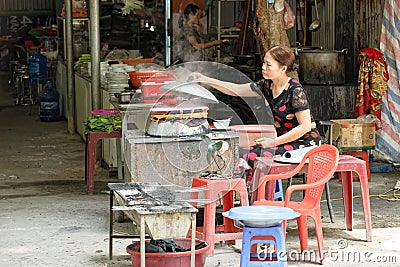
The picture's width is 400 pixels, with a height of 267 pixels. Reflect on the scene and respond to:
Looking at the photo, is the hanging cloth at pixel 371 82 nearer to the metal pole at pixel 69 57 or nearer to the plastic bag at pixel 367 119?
the plastic bag at pixel 367 119

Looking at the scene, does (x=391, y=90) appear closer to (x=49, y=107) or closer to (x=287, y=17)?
(x=287, y=17)

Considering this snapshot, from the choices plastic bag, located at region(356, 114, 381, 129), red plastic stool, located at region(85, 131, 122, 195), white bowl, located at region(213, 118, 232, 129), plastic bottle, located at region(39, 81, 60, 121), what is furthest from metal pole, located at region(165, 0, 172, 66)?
white bowl, located at region(213, 118, 232, 129)

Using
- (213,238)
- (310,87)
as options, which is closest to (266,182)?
(213,238)

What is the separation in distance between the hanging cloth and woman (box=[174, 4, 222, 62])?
2963mm

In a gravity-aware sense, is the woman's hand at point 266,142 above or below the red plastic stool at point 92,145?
above

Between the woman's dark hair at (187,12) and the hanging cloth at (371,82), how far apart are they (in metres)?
3.63

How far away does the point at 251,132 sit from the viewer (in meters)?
6.67

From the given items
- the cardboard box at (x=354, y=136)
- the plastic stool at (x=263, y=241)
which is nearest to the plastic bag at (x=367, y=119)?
the cardboard box at (x=354, y=136)

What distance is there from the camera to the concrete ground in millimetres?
6324

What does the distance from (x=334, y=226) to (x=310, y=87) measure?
309 cm

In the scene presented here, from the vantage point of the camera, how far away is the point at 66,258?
6.36 metres

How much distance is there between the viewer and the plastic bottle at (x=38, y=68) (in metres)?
17.3

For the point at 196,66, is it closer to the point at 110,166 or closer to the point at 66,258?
the point at 66,258

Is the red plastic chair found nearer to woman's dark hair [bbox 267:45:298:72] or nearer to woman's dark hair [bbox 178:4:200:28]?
woman's dark hair [bbox 267:45:298:72]
